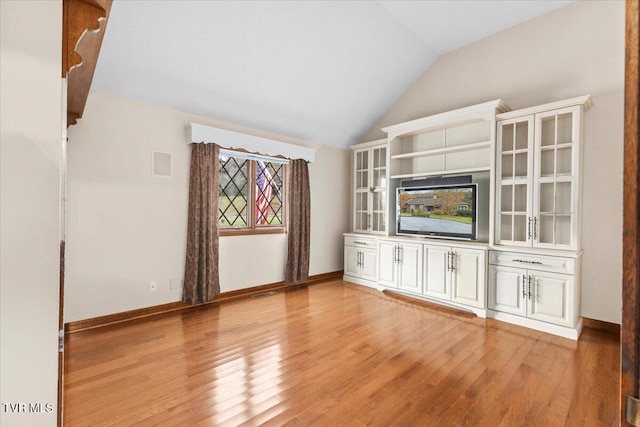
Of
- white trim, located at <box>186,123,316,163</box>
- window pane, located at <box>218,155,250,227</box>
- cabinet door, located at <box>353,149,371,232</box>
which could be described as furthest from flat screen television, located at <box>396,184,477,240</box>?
window pane, located at <box>218,155,250,227</box>

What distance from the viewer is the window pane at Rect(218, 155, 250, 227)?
4117mm

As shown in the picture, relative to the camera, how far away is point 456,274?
368 centimetres

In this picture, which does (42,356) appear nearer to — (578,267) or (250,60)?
(250,60)

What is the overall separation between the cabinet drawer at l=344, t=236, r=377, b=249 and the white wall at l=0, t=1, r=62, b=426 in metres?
4.14

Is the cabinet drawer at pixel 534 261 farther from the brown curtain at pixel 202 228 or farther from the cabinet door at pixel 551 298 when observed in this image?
the brown curtain at pixel 202 228

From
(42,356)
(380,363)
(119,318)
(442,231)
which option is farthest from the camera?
(442,231)

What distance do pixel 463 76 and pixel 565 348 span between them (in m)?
3.44

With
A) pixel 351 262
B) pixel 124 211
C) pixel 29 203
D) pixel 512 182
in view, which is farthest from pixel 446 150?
pixel 29 203

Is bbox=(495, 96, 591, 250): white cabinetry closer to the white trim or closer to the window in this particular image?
the white trim

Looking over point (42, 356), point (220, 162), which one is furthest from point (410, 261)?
point (42, 356)

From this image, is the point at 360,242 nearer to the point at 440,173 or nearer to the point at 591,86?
the point at 440,173

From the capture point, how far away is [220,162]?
13.4 ft

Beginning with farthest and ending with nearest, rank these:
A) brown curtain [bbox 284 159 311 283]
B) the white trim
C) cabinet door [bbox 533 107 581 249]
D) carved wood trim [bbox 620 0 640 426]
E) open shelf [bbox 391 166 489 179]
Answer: brown curtain [bbox 284 159 311 283] < open shelf [bbox 391 166 489 179] < the white trim < cabinet door [bbox 533 107 581 249] < carved wood trim [bbox 620 0 640 426]

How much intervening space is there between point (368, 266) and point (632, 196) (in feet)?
14.6
